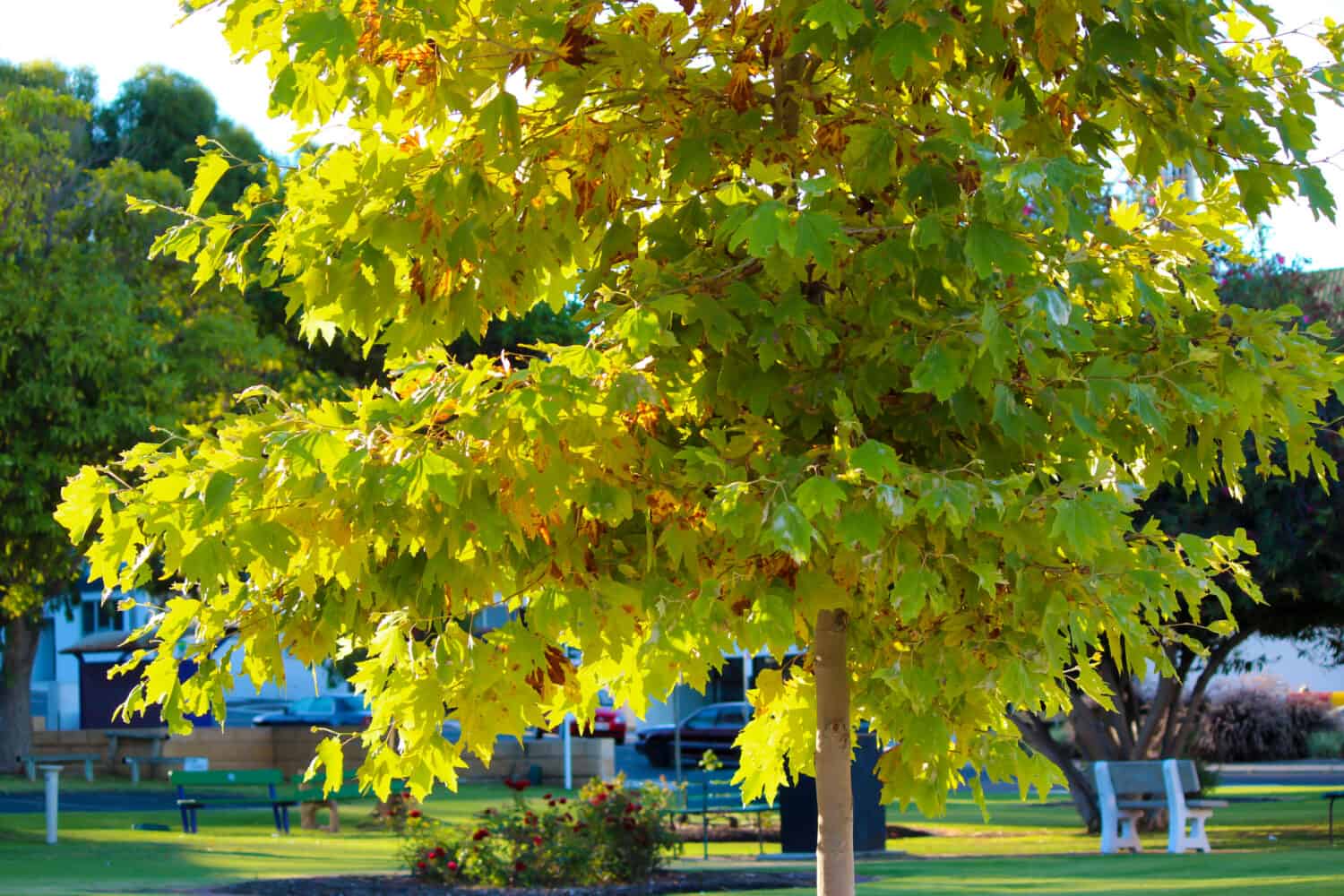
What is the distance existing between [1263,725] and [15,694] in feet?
93.2

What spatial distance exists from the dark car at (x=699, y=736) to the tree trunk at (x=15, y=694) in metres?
13.5

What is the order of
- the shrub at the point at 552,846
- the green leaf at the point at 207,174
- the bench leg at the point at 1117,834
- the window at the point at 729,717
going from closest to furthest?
the green leaf at the point at 207,174 → the shrub at the point at 552,846 → the bench leg at the point at 1117,834 → the window at the point at 729,717

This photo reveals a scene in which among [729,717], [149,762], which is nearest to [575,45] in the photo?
[149,762]

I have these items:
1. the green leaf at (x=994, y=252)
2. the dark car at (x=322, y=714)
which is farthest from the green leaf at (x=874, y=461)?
the dark car at (x=322, y=714)

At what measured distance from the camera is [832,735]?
6.15 metres

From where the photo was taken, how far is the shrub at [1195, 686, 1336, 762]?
39.5 m

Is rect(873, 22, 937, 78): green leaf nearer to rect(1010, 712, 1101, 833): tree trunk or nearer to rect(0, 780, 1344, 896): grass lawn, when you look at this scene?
rect(0, 780, 1344, 896): grass lawn

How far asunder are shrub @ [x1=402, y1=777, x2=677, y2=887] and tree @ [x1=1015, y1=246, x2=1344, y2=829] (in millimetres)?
5261

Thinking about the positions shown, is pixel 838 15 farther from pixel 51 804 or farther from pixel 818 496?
pixel 51 804

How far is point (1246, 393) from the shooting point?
508 cm

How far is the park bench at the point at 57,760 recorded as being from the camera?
30.7 meters

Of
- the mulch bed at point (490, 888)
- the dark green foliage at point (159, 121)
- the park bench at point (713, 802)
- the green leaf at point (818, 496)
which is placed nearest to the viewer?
the green leaf at point (818, 496)

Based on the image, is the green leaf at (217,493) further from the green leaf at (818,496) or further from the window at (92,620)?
the window at (92,620)

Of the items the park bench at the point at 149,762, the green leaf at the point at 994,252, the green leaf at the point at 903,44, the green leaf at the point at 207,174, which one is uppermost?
the green leaf at the point at 903,44
